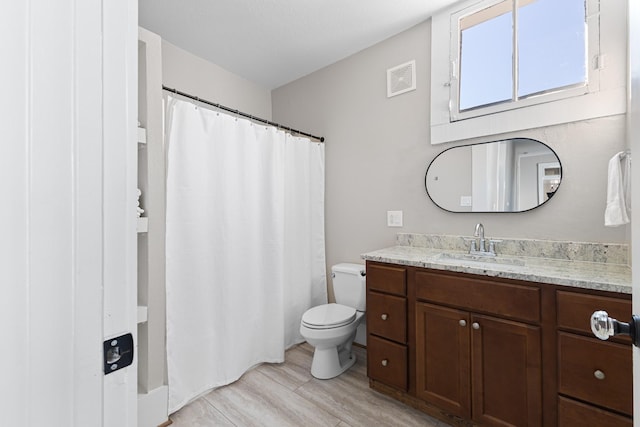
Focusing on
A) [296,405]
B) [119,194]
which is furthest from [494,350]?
[119,194]

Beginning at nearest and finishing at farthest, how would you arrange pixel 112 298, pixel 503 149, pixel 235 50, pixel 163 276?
pixel 112 298, pixel 163 276, pixel 503 149, pixel 235 50

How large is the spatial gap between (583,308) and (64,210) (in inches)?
68.5

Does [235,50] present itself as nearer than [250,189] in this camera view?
No

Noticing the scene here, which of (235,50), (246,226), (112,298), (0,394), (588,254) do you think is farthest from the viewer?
(235,50)

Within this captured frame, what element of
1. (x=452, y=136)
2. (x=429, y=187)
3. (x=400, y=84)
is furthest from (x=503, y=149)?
(x=400, y=84)

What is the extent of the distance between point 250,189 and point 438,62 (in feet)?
5.45

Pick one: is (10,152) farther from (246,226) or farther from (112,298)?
(246,226)

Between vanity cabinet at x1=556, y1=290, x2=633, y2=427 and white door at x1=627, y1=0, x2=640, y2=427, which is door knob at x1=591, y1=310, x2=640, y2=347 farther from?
vanity cabinet at x1=556, y1=290, x2=633, y2=427

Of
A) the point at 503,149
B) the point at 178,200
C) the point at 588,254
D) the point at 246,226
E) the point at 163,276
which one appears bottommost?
the point at 163,276

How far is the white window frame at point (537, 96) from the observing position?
4.78 feet

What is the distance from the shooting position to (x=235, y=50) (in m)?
2.38

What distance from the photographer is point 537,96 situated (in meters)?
1.68

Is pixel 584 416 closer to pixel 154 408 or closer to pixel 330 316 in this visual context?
pixel 330 316

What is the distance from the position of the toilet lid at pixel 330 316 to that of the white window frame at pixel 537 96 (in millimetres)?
1422
